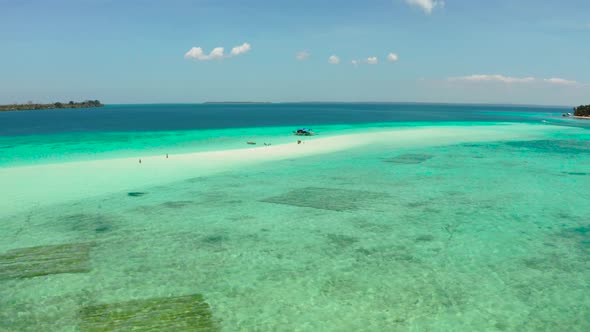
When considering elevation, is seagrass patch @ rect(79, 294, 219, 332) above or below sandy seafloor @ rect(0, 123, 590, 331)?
below

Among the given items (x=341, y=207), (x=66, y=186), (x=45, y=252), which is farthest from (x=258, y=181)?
(x=45, y=252)

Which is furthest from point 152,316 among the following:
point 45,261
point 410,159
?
point 410,159

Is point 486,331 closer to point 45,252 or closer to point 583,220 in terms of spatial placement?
point 583,220

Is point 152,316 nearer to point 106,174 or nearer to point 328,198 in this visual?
point 328,198

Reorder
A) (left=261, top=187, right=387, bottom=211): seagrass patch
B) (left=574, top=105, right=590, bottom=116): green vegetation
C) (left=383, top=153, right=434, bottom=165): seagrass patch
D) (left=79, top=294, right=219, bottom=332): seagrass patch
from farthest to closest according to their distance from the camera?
(left=574, top=105, right=590, bottom=116): green vegetation → (left=383, top=153, right=434, bottom=165): seagrass patch → (left=261, top=187, right=387, bottom=211): seagrass patch → (left=79, top=294, right=219, bottom=332): seagrass patch

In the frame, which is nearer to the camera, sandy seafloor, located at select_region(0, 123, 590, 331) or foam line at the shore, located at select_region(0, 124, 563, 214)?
sandy seafloor, located at select_region(0, 123, 590, 331)

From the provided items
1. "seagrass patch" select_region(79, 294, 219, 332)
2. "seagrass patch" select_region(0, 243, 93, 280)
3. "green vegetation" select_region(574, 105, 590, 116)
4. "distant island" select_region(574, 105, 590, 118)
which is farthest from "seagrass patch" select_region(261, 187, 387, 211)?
"green vegetation" select_region(574, 105, 590, 116)

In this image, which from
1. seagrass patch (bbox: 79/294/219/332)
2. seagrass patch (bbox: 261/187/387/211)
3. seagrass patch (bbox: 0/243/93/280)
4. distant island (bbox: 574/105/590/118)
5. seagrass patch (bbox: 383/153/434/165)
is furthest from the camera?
distant island (bbox: 574/105/590/118)

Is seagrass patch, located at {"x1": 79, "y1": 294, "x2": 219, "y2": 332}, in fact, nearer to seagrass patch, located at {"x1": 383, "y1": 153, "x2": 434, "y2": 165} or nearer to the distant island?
seagrass patch, located at {"x1": 383, "y1": 153, "x2": 434, "y2": 165}
